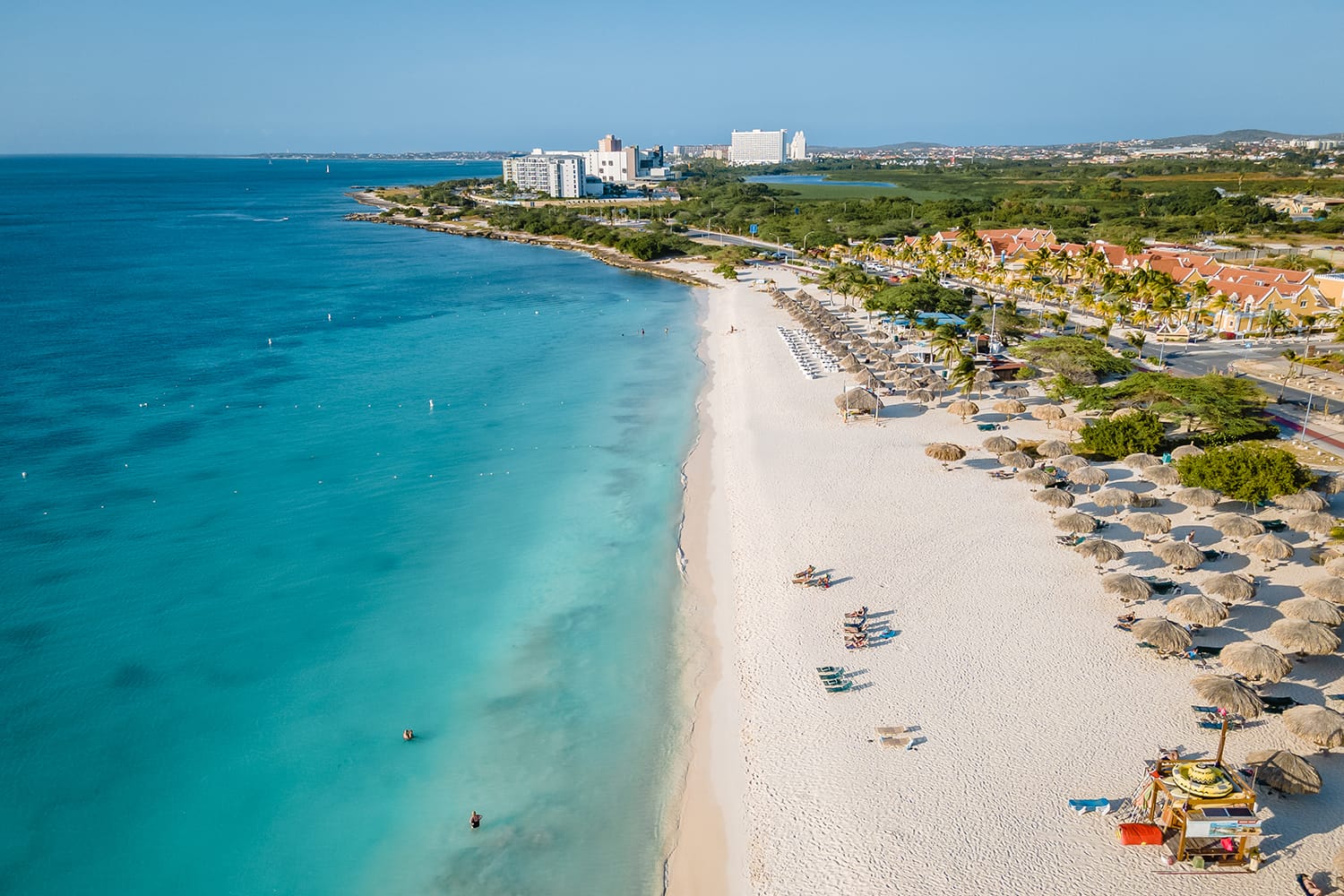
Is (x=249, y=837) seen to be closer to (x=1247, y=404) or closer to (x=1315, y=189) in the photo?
(x=1247, y=404)

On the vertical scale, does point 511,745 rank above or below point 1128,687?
below

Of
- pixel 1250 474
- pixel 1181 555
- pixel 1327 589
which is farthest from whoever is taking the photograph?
pixel 1250 474

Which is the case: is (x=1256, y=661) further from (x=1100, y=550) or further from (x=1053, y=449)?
(x=1053, y=449)

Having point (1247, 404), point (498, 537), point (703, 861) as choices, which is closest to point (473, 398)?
point (498, 537)

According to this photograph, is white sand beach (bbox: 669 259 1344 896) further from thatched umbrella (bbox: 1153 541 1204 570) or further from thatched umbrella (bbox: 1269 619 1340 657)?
thatched umbrella (bbox: 1269 619 1340 657)

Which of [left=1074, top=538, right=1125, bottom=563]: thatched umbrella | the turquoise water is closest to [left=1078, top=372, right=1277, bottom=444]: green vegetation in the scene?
[left=1074, top=538, right=1125, bottom=563]: thatched umbrella

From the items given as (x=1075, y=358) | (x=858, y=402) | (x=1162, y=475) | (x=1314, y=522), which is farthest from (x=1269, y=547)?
(x=1075, y=358)
